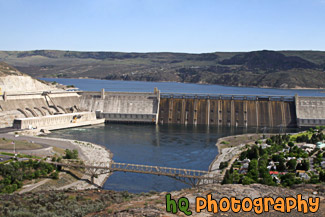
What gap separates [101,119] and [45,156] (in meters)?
34.8

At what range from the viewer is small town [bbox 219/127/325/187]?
33.3 meters

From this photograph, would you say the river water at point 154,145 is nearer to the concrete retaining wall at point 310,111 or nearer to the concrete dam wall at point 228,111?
the concrete dam wall at point 228,111

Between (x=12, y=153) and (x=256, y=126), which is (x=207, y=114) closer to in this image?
(x=256, y=126)

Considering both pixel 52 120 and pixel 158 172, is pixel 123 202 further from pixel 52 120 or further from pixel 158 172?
pixel 52 120

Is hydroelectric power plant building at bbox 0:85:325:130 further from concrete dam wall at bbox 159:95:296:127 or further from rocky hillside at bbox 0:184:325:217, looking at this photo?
rocky hillside at bbox 0:184:325:217

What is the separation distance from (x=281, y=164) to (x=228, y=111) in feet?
135

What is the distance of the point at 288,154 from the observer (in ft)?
143

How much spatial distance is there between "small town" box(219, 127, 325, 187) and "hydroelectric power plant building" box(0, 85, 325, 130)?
80.2 feet

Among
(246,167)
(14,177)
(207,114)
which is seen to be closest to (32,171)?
(14,177)

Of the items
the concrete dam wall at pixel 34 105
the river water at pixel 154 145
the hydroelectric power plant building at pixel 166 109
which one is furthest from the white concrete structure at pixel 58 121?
the concrete dam wall at pixel 34 105

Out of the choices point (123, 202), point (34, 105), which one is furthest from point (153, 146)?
point (123, 202)

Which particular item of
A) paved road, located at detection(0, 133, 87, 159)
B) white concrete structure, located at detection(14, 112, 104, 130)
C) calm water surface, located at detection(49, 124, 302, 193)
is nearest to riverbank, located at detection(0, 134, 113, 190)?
paved road, located at detection(0, 133, 87, 159)

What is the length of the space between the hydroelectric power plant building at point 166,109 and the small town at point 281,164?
80.2 ft

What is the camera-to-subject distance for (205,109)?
79750mm
